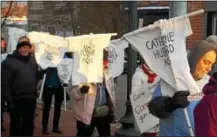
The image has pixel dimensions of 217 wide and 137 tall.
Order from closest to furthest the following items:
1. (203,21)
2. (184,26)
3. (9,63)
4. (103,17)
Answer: (184,26) → (9,63) → (203,21) → (103,17)

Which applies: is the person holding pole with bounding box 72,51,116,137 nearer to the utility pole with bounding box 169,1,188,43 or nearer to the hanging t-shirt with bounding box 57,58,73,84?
the utility pole with bounding box 169,1,188,43

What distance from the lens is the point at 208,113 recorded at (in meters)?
3.36

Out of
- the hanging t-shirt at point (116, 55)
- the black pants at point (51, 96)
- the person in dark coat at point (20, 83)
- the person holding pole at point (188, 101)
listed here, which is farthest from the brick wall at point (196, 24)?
the person holding pole at point (188, 101)

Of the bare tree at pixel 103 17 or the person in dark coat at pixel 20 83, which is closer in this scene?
the person in dark coat at pixel 20 83

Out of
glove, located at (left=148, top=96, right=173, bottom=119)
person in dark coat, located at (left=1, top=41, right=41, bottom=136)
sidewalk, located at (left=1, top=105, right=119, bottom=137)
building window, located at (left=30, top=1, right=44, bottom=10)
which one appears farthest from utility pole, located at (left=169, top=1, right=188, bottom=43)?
building window, located at (left=30, top=1, right=44, bottom=10)

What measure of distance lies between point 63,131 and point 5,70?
2.78 meters

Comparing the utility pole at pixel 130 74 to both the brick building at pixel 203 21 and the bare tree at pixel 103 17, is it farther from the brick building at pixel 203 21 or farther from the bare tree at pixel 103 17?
the bare tree at pixel 103 17

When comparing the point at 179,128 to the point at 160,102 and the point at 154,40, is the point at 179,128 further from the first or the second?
the point at 154,40

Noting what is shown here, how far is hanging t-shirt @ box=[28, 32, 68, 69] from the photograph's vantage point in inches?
311

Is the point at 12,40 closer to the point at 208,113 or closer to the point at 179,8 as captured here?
the point at 179,8

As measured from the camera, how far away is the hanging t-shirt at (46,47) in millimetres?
7898

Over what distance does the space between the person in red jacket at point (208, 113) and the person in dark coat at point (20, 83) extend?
188 inches

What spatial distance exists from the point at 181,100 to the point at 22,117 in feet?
15.9

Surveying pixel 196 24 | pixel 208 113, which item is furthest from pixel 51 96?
pixel 208 113
